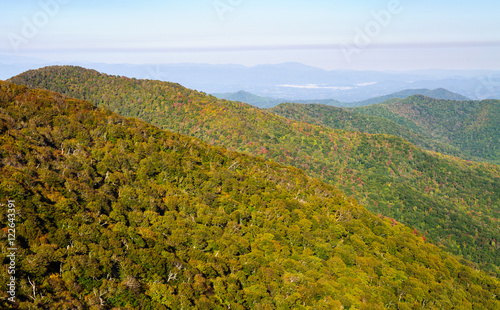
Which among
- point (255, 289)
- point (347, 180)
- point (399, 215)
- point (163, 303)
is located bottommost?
point (399, 215)

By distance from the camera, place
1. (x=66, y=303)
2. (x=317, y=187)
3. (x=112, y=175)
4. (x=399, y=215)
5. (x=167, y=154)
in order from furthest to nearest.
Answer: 1. (x=399, y=215)
2. (x=317, y=187)
3. (x=167, y=154)
4. (x=112, y=175)
5. (x=66, y=303)

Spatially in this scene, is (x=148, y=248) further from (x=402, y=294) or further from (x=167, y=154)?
(x=402, y=294)

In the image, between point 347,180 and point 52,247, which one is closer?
point 52,247

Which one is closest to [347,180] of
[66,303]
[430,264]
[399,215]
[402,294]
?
[399,215]

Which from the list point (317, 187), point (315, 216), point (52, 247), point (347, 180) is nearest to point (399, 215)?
point (347, 180)

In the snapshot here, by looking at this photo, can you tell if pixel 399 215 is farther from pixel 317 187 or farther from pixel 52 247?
pixel 52 247

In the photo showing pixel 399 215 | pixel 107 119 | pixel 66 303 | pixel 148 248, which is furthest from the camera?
pixel 399 215

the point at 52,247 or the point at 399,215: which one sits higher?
the point at 52,247
